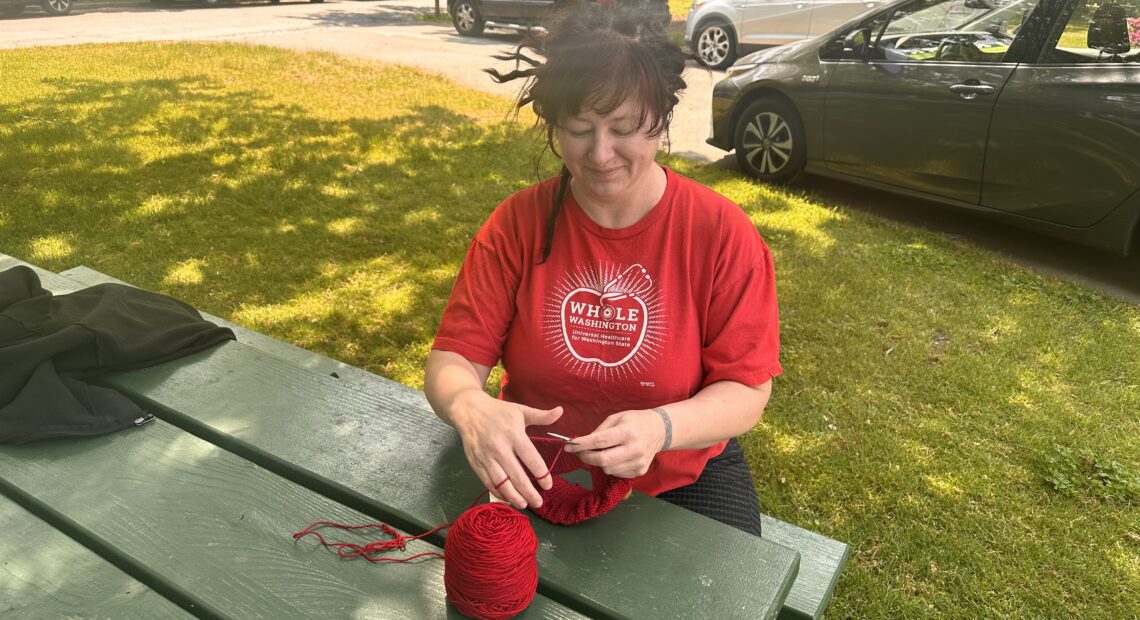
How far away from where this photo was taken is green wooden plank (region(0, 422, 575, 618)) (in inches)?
51.7

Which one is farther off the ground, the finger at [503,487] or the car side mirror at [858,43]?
the car side mirror at [858,43]

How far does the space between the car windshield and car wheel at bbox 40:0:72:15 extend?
49.6ft

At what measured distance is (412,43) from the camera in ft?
40.5

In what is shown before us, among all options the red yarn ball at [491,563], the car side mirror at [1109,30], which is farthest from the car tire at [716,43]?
the red yarn ball at [491,563]

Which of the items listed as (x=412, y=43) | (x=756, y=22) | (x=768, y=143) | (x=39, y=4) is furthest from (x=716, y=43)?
(x=39, y=4)

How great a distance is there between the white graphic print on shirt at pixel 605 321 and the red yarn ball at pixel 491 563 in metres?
0.47

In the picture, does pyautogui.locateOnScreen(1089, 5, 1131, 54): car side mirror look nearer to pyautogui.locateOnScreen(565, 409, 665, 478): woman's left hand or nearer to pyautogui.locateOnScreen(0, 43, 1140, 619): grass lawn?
pyautogui.locateOnScreen(0, 43, 1140, 619): grass lawn

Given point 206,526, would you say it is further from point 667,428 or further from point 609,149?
point 609,149

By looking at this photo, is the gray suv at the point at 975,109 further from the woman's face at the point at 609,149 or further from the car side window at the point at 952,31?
the woman's face at the point at 609,149

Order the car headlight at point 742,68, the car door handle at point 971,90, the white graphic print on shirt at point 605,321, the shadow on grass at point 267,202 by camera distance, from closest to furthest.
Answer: the white graphic print on shirt at point 605,321 → the shadow on grass at point 267,202 → the car door handle at point 971,90 → the car headlight at point 742,68

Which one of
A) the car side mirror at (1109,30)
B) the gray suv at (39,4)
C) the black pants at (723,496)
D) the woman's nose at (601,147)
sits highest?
the gray suv at (39,4)

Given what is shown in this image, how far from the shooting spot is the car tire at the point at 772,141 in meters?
5.80

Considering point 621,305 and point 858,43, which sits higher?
point 858,43

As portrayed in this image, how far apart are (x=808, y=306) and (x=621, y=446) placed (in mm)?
2986
